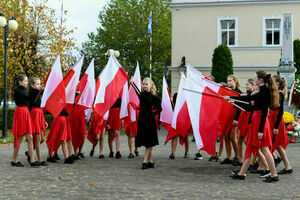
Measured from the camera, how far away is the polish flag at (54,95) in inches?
343

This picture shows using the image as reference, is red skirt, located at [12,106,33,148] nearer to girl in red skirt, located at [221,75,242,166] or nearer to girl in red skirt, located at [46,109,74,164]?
girl in red skirt, located at [46,109,74,164]

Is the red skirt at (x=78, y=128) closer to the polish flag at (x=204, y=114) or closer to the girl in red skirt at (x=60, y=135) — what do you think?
the girl in red skirt at (x=60, y=135)

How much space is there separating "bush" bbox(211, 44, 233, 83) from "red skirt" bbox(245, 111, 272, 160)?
609 inches

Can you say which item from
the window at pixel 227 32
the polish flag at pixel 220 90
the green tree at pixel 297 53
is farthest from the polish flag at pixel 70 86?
the window at pixel 227 32

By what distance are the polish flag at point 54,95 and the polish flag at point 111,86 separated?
2.75 ft

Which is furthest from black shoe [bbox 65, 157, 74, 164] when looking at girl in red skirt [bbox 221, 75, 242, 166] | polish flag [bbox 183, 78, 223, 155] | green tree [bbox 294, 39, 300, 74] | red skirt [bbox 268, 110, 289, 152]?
green tree [bbox 294, 39, 300, 74]

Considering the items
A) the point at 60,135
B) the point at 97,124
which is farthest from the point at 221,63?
the point at 60,135

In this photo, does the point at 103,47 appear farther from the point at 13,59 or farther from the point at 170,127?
the point at 170,127

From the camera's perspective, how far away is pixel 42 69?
28.3 metres

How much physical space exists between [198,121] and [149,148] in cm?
128

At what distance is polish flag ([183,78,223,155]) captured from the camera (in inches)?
303

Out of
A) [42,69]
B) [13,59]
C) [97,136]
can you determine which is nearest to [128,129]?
[97,136]

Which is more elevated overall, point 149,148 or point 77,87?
point 77,87

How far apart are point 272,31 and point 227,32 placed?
8.72 feet
